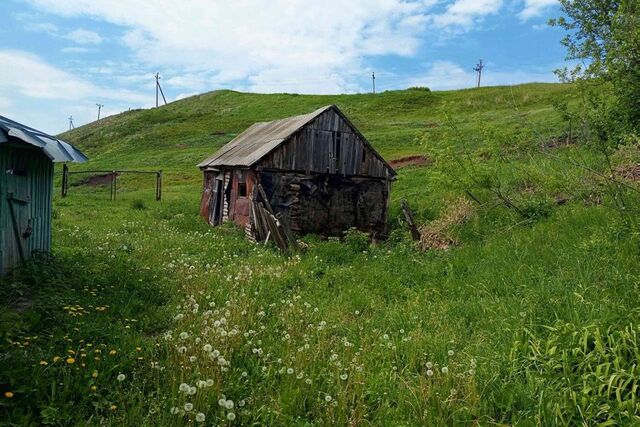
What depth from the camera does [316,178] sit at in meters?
17.6

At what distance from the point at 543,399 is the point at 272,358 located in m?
2.87

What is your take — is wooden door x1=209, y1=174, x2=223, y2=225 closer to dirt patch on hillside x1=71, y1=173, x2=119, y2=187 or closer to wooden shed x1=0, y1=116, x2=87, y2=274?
wooden shed x1=0, y1=116, x2=87, y2=274

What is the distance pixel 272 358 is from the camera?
5.65m

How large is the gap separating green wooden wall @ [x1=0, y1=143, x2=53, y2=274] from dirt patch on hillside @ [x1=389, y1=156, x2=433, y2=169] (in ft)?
68.3

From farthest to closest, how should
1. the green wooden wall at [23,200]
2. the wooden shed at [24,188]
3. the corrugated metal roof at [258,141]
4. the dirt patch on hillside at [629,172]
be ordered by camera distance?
the corrugated metal roof at [258,141] < the dirt patch on hillside at [629,172] < the green wooden wall at [23,200] < the wooden shed at [24,188]

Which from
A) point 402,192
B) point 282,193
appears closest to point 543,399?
point 282,193

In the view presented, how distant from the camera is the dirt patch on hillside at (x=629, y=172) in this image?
1114 cm

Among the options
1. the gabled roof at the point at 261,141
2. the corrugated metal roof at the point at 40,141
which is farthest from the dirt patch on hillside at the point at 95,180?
the corrugated metal roof at the point at 40,141

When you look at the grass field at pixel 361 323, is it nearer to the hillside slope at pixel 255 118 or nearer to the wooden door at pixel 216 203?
the wooden door at pixel 216 203

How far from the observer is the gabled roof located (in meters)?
17.0

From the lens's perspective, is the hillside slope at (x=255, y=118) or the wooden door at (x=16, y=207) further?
the hillside slope at (x=255, y=118)

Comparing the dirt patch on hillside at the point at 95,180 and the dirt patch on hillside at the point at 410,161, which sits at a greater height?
the dirt patch on hillside at the point at 410,161

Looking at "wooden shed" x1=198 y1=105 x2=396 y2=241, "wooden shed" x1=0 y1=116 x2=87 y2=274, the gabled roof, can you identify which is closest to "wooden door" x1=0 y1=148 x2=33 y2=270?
"wooden shed" x1=0 y1=116 x2=87 y2=274

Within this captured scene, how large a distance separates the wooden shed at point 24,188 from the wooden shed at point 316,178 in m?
7.24
